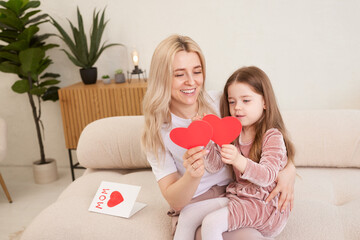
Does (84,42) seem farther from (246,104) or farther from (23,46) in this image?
(246,104)

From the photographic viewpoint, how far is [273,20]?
2961 millimetres

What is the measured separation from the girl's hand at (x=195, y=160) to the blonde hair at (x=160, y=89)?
0.28 meters

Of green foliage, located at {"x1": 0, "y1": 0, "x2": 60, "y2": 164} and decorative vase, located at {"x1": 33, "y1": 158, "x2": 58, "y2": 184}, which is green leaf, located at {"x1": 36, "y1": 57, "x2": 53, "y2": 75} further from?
decorative vase, located at {"x1": 33, "y1": 158, "x2": 58, "y2": 184}

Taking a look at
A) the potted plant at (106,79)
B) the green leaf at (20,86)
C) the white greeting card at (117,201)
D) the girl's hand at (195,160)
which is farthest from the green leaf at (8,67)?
the girl's hand at (195,160)

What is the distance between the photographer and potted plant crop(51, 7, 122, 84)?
3059mm

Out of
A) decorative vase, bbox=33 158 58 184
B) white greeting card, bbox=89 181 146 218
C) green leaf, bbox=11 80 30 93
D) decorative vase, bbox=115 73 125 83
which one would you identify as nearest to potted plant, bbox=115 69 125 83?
decorative vase, bbox=115 73 125 83

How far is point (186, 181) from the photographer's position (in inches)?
52.4

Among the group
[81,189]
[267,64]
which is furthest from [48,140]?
[267,64]

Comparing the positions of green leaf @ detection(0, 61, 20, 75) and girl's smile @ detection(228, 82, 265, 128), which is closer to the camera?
girl's smile @ detection(228, 82, 265, 128)

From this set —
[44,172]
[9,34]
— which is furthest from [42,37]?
[44,172]

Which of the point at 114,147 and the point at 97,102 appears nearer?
the point at 114,147

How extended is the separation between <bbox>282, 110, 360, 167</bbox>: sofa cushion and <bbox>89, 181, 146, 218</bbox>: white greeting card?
962 millimetres

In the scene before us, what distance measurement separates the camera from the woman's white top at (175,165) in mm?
1521

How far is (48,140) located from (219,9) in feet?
7.06
